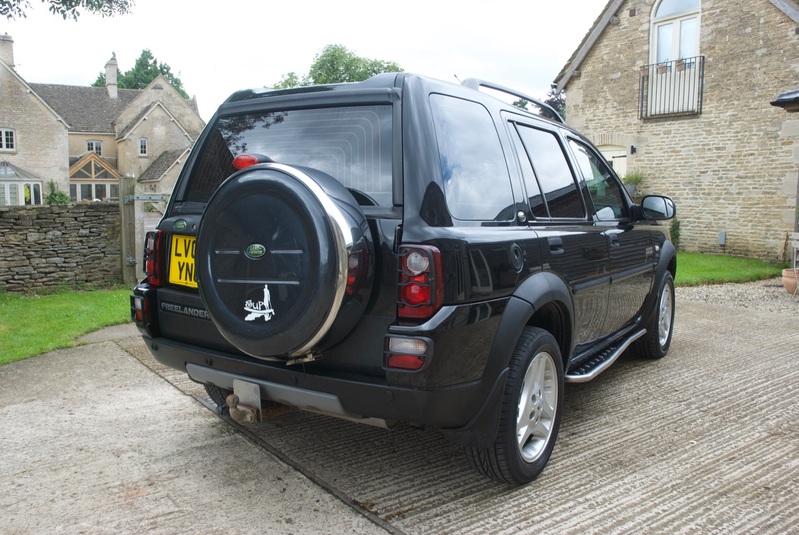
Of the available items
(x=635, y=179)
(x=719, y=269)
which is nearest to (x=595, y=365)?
(x=719, y=269)

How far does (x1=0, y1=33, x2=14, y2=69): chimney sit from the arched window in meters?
45.0

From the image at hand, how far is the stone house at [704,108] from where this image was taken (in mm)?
14109

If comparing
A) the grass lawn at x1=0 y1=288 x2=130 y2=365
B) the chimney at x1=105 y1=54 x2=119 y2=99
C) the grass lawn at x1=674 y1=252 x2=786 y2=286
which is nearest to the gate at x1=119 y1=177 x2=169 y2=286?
the grass lawn at x1=0 y1=288 x2=130 y2=365

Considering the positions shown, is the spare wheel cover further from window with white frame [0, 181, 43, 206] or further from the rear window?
window with white frame [0, 181, 43, 206]

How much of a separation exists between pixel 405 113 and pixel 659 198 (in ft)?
9.53

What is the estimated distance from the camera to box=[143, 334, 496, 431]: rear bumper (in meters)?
2.57

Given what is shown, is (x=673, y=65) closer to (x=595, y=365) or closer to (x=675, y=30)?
(x=675, y=30)

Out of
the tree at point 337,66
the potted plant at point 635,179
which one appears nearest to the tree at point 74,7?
the potted plant at point 635,179

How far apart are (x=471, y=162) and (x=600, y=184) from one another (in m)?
1.85

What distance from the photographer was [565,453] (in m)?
3.57

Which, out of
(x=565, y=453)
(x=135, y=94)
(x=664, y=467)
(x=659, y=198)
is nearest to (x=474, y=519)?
(x=565, y=453)

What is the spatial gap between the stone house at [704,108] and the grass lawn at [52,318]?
42.3 feet

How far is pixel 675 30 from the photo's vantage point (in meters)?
15.9

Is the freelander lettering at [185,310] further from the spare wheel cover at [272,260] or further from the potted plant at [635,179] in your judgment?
the potted plant at [635,179]
